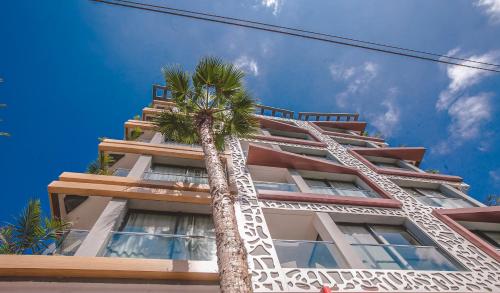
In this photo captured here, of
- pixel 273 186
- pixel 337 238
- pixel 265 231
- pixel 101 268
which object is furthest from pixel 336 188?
pixel 101 268

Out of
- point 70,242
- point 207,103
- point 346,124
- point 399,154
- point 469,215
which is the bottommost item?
point 70,242

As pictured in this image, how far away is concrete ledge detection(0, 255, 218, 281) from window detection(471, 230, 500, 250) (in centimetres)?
1013

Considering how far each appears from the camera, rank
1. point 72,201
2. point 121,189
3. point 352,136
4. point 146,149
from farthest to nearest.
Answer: point 352,136, point 146,149, point 72,201, point 121,189

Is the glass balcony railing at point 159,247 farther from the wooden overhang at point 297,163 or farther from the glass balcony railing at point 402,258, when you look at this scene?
the wooden overhang at point 297,163

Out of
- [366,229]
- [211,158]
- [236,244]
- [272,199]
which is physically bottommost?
[366,229]

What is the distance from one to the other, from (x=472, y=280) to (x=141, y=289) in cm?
780

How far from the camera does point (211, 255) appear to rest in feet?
18.7

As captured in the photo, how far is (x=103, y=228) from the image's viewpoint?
582 cm

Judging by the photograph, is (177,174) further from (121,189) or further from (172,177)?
(121,189)

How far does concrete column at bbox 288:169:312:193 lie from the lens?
30.4 ft

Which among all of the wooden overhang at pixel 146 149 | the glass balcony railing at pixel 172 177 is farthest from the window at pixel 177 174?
the wooden overhang at pixel 146 149

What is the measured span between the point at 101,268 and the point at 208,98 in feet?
16.8

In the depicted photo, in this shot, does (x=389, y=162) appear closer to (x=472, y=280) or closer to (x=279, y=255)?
(x=472, y=280)

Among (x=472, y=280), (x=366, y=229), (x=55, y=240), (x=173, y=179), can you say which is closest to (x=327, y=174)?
(x=366, y=229)
